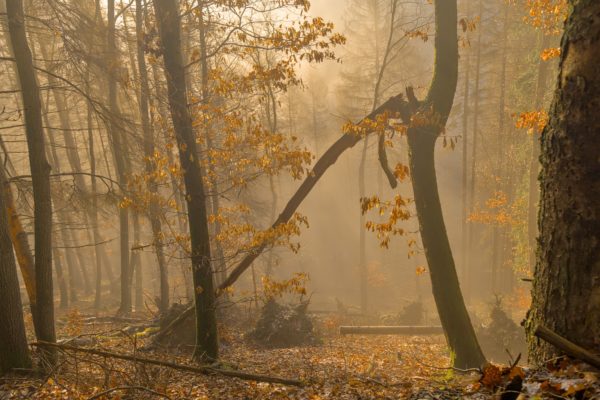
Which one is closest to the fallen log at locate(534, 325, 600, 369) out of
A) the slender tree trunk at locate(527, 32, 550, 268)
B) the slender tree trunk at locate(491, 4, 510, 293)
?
the slender tree trunk at locate(527, 32, 550, 268)

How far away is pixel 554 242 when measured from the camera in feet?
12.2

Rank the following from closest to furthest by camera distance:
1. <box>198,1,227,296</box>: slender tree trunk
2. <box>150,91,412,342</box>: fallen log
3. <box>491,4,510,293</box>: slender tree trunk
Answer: <box>198,1,227,296</box>: slender tree trunk, <box>150,91,412,342</box>: fallen log, <box>491,4,510,293</box>: slender tree trunk

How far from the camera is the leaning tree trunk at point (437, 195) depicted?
7293mm

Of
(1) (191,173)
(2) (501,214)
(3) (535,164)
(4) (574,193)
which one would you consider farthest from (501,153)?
(4) (574,193)

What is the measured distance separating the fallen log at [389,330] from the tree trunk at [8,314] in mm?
10527

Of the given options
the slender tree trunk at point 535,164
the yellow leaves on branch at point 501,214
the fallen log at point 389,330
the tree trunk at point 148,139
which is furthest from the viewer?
the yellow leaves on branch at point 501,214

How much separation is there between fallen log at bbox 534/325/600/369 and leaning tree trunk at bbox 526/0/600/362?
0.12 metres

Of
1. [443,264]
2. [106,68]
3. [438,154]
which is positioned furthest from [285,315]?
[438,154]

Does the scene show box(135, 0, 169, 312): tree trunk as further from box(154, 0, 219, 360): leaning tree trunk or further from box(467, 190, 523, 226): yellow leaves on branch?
box(467, 190, 523, 226): yellow leaves on branch

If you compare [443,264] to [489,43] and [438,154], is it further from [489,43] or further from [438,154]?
[438,154]

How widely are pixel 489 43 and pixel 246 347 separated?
22316 mm

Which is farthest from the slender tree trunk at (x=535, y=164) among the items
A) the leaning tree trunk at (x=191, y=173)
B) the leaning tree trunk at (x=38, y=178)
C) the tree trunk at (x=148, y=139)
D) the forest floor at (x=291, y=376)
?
the leaning tree trunk at (x=38, y=178)

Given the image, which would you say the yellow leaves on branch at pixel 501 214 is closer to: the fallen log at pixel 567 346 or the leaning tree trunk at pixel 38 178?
the fallen log at pixel 567 346

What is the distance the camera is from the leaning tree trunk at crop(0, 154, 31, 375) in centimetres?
645
